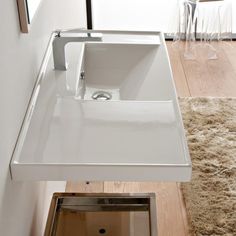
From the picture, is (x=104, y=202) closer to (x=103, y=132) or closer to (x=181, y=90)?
(x=103, y=132)

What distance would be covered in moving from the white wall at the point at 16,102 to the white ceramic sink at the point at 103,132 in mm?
49

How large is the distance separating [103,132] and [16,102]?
0.26 metres

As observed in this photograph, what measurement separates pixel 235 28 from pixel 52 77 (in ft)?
9.72

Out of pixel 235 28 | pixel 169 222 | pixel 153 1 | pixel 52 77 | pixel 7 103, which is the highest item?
pixel 7 103

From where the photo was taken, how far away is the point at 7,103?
40.9 inches

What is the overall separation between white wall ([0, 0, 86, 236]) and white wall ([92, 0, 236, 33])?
2.29 metres

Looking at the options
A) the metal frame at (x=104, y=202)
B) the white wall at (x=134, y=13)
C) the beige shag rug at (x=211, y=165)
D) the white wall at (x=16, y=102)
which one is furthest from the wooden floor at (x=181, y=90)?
the white wall at (x=16, y=102)

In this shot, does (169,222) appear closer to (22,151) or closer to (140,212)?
(140,212)

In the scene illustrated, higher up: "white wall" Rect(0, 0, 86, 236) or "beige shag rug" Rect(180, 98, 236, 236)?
"white wall" Rect(0, 0, 86, 236)

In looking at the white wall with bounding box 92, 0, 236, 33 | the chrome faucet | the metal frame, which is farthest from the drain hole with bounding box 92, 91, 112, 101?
the white wall with bounding box 92, 0, 236, 33

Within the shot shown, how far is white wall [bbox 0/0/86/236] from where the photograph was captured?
100 cm

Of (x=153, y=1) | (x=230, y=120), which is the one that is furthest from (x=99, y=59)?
(x=153, y=1)

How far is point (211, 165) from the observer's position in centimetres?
241

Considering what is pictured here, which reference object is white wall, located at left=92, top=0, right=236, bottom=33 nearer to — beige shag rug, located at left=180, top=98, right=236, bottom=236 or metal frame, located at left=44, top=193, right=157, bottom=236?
beige shag rug, located at left=180, top=98, right=236, bottom=236
